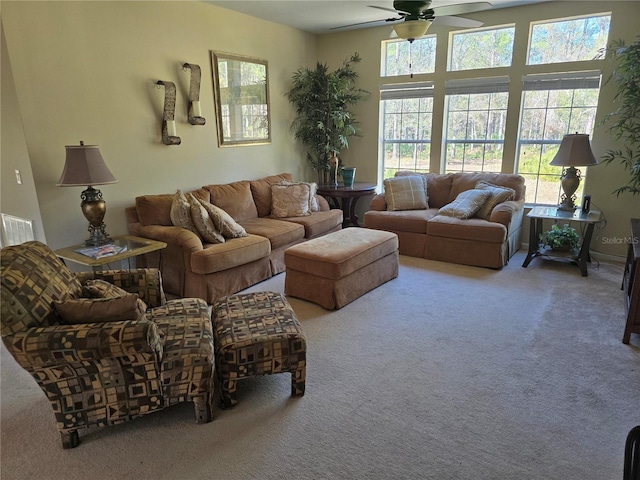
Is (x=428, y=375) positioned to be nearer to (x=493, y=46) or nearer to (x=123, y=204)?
(x=123, y=204)

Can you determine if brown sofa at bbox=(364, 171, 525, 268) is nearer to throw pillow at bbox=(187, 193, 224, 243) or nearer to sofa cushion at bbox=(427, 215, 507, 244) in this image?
sofa cushion at bbox=(427, 215, 507, 244)

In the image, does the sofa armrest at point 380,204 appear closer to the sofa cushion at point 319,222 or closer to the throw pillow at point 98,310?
the sofa cushion at point 319,222

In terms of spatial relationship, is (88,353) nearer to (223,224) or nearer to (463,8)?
(223,224)

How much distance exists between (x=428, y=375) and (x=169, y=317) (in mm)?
1563

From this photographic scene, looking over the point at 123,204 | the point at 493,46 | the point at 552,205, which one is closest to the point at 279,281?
the point at 123,204

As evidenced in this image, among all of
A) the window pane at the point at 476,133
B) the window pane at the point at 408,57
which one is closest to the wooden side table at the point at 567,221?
the window pane at the point at 476,133

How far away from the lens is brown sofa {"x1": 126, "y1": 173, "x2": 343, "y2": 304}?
11.5ft

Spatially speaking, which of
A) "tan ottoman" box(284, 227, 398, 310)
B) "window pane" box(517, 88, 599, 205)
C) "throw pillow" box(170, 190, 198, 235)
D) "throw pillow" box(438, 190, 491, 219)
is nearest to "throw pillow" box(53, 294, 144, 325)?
"tan ottoman" box(284, 227, 398, 310)

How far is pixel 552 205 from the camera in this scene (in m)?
4.96

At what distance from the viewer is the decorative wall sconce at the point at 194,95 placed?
13.8 feet

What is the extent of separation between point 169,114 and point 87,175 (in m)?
1.28

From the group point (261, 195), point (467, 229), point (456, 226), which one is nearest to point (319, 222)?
point (261, 195)

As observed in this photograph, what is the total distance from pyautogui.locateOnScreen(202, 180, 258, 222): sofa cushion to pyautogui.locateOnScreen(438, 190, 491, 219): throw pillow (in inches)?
86.4

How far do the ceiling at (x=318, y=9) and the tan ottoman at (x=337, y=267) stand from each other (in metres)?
2.39
